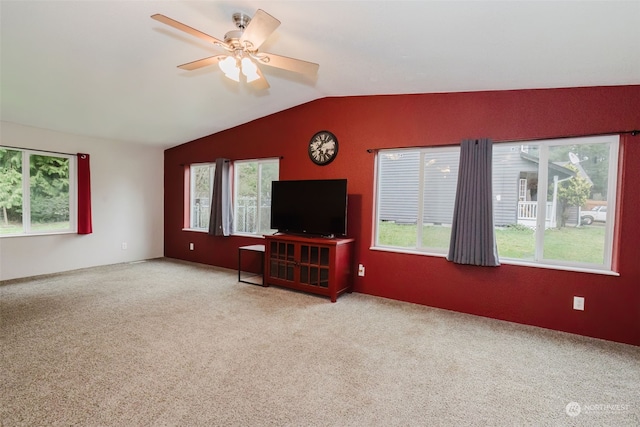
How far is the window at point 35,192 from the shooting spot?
4402 mm

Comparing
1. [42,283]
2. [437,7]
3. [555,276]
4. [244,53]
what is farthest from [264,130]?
Result: [555,276]

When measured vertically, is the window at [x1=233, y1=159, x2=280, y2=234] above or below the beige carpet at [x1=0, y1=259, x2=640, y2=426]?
above

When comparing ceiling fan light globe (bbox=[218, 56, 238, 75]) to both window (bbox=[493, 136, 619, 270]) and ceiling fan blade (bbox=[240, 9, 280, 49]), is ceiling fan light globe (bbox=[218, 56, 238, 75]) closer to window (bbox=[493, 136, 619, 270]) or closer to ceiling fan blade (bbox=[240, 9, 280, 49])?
ceiling fan blade (bbox=[240, 9, 280, 49])

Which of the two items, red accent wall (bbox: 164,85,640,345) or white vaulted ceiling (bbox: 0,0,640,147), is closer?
white vaulted ceiling (bbox: 0,0,640,147)

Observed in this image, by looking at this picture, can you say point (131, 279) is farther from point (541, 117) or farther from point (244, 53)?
point (541, 117)

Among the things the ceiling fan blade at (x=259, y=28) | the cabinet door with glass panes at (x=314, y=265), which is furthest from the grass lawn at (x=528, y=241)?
the ceiling fan blade at (x=259, y=28)

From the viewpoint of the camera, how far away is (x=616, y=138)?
286 centimetres

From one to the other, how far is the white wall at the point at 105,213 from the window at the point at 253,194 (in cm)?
202

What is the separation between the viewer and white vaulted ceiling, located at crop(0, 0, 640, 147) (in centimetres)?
207

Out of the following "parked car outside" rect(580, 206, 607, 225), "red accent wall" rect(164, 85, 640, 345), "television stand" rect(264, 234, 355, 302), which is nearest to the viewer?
"red accent wall" rect(164, 85, 640, 345)

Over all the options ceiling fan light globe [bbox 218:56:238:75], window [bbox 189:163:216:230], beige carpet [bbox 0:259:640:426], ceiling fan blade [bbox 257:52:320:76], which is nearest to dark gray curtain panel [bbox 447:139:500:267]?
beige carpet [bbox 0:259:640:426]

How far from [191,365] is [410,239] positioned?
9.16ft

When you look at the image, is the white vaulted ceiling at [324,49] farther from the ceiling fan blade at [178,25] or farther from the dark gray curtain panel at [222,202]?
the dark gray curtain panel at [222,202]

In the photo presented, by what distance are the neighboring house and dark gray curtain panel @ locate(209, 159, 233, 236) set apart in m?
2.71
